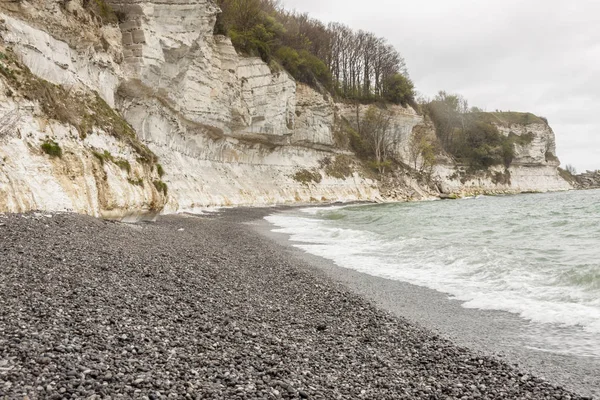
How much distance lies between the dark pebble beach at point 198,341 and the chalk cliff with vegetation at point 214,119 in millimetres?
5928

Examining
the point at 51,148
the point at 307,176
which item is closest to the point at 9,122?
the point at 51,148

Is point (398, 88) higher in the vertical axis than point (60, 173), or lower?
higher

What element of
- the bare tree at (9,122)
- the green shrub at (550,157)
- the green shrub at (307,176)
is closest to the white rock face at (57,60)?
the bare tree at (9,122)

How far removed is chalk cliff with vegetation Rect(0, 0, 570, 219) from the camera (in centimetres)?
1352

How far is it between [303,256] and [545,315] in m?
7.07

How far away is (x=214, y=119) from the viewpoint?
33.9m

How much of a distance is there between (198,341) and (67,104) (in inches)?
577

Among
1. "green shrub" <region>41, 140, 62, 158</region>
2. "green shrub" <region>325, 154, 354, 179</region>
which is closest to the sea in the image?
"green shrub" <region>41, 140, 62, 158</region>

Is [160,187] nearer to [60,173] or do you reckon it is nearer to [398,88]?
[60,173]

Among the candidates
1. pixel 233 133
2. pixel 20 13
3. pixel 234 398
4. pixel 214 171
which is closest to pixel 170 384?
pixel 234 398

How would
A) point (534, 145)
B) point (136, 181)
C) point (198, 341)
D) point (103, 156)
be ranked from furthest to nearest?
point (534, 145) → point (136, 181) → point (103, 156) → point (198, 341)

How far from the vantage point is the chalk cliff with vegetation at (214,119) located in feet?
44.3

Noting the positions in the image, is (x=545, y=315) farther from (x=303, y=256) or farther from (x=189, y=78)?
(x=189, y=78)

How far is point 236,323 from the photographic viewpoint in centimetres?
512
